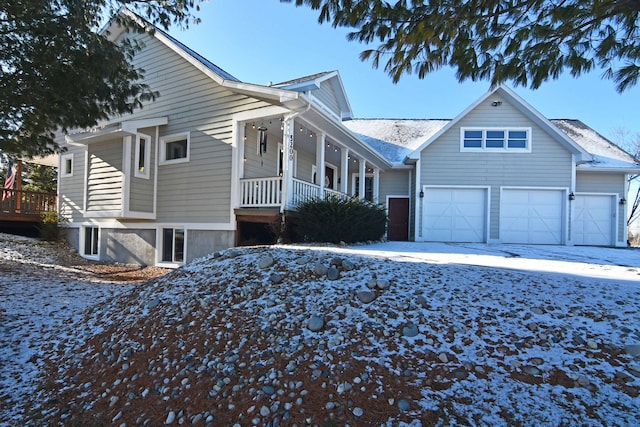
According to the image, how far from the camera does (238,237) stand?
30.7 ft

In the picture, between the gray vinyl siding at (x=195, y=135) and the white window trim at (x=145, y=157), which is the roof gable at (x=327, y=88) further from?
the white window trim at (x=145, y=157)

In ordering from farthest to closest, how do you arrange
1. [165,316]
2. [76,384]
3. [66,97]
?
1. [66,97]
2. [165,316]
3. [76,384]

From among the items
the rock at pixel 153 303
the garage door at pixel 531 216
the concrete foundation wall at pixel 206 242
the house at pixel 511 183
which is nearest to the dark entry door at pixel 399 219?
the house at pixel 511 183

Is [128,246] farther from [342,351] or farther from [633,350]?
[633,350]

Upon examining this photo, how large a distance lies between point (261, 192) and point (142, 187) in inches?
149

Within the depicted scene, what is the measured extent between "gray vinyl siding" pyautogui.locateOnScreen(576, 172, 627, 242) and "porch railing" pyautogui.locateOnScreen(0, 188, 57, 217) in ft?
68.8

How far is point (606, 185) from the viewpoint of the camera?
13836 millimetres

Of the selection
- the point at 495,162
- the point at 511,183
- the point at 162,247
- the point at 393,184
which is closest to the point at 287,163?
the point at 162,247

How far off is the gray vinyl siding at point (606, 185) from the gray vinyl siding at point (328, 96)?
9644 mm

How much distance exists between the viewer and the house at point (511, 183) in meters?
13.4

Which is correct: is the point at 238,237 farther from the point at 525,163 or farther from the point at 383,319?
the point at 525,163

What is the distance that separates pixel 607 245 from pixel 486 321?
13825 mm

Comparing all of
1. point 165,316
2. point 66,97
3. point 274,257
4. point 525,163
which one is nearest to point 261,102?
point 66,97

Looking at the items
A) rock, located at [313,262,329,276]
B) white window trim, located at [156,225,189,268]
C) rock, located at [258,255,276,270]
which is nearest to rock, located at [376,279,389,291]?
rock, located at [313,262,329,276]
